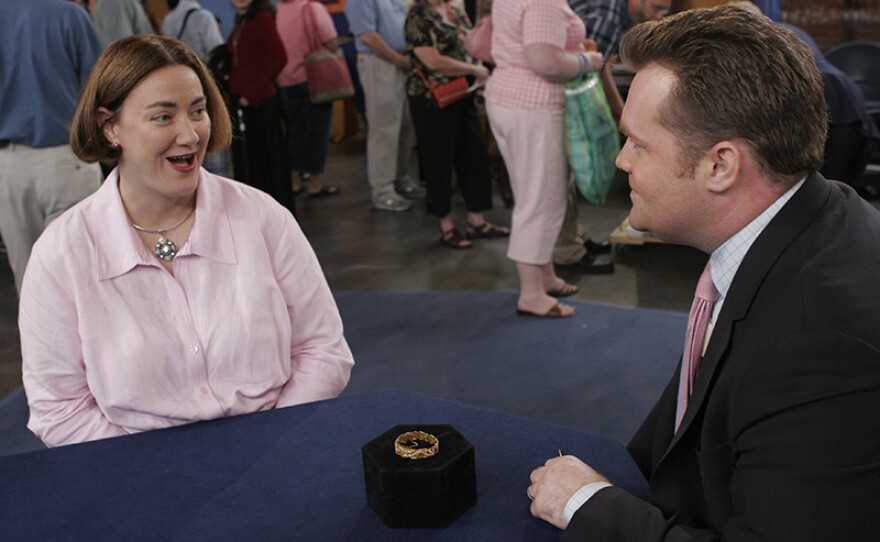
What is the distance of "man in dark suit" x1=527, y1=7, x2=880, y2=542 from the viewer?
1098 mm

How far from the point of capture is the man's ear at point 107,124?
1979 millimetres

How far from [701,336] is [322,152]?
5.58 metres

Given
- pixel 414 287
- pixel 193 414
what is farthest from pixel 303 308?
pixel 414 287

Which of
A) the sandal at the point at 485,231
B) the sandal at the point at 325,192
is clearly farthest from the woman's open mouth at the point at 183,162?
the sandal at the point at 325,192

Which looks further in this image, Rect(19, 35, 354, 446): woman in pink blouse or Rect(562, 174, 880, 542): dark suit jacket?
Rect(19, 35, 354, 446): woman in pink blouse

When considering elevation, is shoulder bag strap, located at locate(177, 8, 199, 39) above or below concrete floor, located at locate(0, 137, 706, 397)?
above

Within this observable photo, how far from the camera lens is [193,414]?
185cm

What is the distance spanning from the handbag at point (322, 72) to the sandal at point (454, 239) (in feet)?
5.21

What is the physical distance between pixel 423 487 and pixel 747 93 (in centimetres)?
69

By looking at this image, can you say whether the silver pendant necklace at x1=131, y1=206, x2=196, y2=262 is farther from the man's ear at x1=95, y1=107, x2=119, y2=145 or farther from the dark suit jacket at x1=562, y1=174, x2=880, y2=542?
the dark suit jacket at x1=562, y1=174, x2=880, y2=542

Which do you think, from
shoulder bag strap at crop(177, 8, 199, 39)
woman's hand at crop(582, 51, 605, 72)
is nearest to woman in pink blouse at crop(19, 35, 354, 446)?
woman's hand at crop(582, 51, 605, 72)

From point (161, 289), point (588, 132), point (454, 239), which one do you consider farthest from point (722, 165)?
point (454, 239)

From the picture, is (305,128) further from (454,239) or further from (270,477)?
(270,477)

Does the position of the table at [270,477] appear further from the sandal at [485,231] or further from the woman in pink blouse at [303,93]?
the woman in pink blouse at [303,93]
